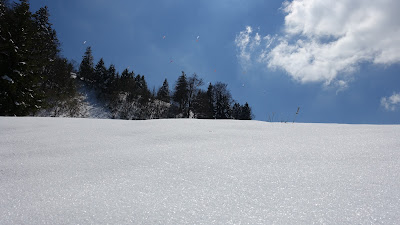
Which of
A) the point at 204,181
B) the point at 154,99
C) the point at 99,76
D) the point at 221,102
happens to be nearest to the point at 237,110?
the point at 221,102

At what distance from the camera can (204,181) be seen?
1039 millimetres

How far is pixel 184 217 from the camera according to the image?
2.34ft

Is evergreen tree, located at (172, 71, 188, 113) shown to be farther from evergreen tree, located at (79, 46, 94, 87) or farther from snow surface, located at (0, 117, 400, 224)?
snow surface, located at (0, 117, 400, 224)

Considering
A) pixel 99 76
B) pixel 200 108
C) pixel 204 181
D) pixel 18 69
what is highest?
pixel 99 76

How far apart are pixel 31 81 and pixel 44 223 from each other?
12.5 meters

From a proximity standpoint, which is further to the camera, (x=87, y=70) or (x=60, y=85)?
(x=87, y=70)

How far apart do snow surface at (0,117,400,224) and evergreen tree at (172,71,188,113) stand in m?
25.4

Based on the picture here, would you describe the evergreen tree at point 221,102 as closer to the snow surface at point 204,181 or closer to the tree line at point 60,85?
the tree line at point 60,85

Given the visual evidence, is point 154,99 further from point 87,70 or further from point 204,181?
point 204,181

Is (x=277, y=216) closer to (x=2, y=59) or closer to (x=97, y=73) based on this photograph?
(x=2, y=59)

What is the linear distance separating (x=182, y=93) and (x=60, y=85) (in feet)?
49.1

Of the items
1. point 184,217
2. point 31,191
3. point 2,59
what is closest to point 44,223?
point 31,191

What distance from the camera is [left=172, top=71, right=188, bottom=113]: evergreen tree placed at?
27234 millimetres

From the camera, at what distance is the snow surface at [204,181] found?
0.73 meters
